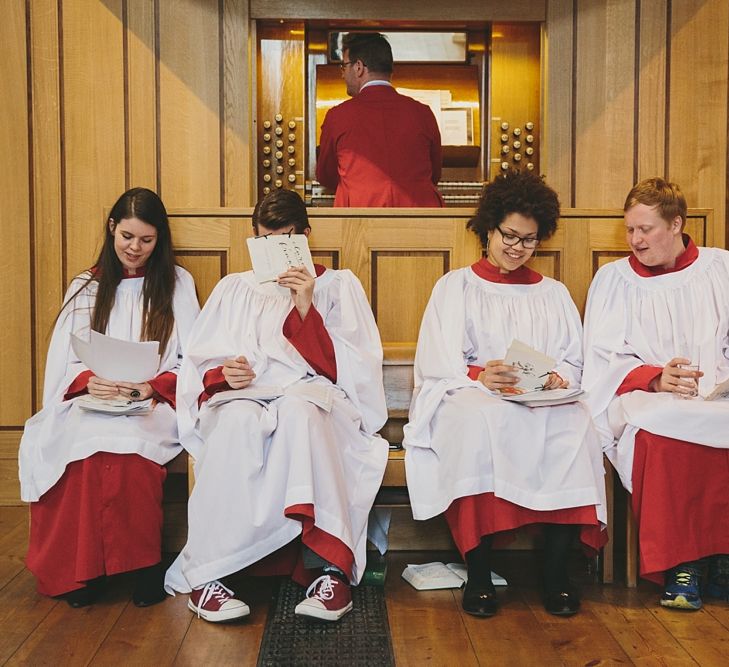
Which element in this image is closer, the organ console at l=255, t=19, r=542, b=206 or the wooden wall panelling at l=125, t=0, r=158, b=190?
the wooden wall panelling at l=125, t=0, r=158, b=190

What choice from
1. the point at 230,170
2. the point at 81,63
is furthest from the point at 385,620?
the point at 81,63

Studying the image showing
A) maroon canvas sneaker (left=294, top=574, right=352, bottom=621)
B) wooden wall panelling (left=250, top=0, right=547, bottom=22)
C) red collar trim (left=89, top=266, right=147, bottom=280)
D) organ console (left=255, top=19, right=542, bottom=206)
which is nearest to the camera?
maroon canvas sneaker (left=294, top=574, right=352, bottom=621)

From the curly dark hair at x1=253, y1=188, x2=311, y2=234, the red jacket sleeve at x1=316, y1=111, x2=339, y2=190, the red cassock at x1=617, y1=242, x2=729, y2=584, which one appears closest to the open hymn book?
the red cassock at x1=617, y1=242, x2=729, y2=584

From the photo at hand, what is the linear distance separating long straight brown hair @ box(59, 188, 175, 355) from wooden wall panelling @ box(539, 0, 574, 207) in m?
2.45

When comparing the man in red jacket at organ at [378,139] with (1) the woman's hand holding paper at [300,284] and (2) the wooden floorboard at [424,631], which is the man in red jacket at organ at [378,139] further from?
(2) the wooden floorboard at [424,631]

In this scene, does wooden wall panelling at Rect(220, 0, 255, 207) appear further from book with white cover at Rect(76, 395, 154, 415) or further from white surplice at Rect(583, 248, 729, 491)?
white surplice at Rect(583, 248, 729, 491)

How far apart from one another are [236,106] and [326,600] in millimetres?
3178

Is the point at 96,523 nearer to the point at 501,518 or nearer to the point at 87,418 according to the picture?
the point at 87,418

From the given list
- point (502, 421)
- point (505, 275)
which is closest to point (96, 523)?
point (502, 421)

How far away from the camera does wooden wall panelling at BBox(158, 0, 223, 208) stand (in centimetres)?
495

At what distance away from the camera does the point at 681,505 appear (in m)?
3.07

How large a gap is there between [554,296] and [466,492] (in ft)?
3.44

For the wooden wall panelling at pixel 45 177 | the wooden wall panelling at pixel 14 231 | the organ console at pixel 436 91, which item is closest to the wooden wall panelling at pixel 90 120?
the wooden wall panelling at pixel 45 177

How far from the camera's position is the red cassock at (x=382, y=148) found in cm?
471
